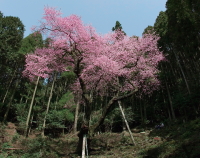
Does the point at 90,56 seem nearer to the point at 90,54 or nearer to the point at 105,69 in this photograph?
the point at 90,54

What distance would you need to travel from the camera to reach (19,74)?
53.8 feet

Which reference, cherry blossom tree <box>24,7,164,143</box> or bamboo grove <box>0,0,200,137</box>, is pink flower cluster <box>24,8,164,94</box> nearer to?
cherry blossom tree <box>24,7,164,143</box>

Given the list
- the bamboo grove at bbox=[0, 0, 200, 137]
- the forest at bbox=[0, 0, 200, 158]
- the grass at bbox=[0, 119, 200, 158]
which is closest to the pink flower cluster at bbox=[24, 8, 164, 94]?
the forest at bbox=[0, 0, 200, 158]

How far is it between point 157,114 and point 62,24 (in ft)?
52.9

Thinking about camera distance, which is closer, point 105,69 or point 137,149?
point 137,149

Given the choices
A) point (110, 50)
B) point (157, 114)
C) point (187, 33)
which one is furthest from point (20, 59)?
point (157, 114)

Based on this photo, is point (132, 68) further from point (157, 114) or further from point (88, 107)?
point (157, 114)

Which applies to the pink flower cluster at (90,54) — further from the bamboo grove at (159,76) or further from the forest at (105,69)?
the bamboo grove at (159,76)

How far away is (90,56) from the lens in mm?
8789

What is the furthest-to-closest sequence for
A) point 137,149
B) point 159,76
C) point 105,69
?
point 159,76, point 105,69, point 137,149

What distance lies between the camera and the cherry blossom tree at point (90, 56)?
7.82 meters

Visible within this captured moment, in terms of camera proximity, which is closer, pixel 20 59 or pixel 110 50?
pixel 110 50

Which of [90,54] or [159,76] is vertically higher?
[159,76]

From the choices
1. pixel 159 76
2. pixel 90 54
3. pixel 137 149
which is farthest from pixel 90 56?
pixel 159 76
